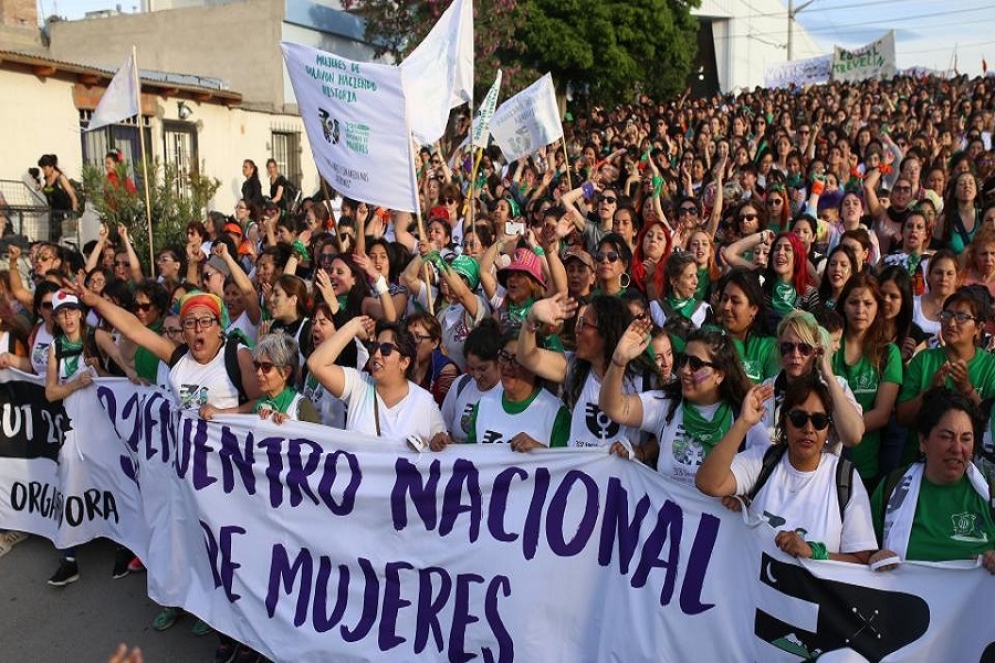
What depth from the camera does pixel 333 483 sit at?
4.04 metres

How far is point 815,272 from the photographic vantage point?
19.0 ft

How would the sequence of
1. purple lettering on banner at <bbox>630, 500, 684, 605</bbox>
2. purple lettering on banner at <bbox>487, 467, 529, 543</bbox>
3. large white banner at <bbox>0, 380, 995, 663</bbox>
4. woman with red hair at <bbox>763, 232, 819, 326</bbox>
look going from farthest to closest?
woman with red hair at <bbox>763, 232, 819, 326</bbox> < purple lettering on banner at <bbox>487, 467, 529, 543</bbox> < purple lettering on banner at <bbox>630, 500, 684, 605</bbox> < large white banner at <bbox>0, 380, 995, 663</bbox>

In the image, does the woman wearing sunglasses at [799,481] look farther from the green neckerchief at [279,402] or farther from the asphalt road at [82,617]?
the asphalt road at [82,617]

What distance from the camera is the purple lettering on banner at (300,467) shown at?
13.4 feet

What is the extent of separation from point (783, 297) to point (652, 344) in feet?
5.62

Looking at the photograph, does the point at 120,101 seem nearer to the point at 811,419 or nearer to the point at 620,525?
the point at 620,525

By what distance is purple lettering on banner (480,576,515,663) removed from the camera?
11.9 ft

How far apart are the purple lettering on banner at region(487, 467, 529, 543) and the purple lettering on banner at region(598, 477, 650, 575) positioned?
1.27ft

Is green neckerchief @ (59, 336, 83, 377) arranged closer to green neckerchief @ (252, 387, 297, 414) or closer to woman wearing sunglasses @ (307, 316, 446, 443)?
green neckerchief @ (252, 387, 297, 414)

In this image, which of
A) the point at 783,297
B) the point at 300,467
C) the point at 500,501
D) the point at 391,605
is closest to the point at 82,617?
the point at 300,467

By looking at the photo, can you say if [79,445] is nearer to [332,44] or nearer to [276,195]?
[276,195]

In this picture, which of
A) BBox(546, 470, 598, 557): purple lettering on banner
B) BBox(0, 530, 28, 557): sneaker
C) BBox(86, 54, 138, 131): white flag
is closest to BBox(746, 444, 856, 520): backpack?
BBox(546, 470, 598, 557): purple lettering on banner

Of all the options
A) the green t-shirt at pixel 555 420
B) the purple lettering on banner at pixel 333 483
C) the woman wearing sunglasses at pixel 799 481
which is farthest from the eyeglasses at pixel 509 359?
the woman wearing sunglasses at pixel 799 481

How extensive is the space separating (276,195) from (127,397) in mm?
9051
